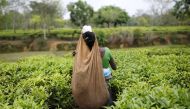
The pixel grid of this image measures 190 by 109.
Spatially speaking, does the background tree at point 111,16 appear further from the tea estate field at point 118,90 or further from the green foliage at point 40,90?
the green foliage at point 40,90

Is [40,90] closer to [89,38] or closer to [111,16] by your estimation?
[89,38]

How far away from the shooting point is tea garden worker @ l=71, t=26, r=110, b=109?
4.95m

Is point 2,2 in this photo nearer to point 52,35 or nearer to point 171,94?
point 52,35

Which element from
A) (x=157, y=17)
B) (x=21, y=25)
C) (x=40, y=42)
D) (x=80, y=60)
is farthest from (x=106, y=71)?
(x=21, y=25)

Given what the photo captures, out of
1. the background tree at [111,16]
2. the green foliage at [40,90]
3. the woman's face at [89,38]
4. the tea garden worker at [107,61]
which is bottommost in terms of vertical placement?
the green foliage at [40,90]

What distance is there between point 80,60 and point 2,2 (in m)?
37.8

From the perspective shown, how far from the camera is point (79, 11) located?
46.8 meters

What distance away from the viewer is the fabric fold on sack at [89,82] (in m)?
4.95

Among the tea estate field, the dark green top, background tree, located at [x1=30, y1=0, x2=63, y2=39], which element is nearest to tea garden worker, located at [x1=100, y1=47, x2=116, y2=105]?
the dark green top

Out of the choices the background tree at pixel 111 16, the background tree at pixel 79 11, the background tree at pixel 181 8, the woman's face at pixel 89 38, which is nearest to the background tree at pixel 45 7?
the background tree at pixel 79 11

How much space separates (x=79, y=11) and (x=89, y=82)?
42.6 metres

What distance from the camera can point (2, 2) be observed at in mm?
40250

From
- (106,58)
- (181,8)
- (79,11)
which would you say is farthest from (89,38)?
(79,11)

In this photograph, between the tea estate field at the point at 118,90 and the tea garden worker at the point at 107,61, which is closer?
the tea estate field at the point at 118,90
